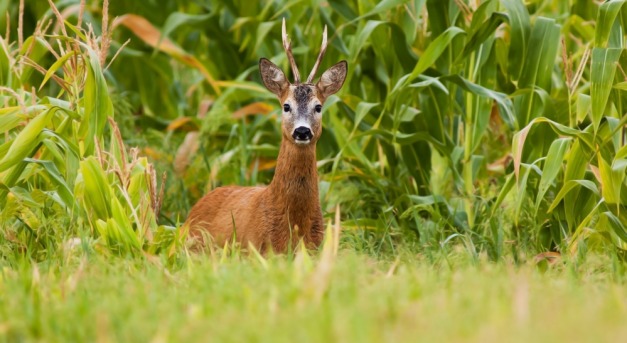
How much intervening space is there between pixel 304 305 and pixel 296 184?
7.74ft

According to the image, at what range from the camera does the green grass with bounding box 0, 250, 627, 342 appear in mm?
2943

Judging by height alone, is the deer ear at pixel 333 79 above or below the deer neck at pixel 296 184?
above

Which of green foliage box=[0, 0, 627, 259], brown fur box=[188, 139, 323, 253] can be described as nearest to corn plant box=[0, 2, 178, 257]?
green foliage box=[0, 0, 627, 259]

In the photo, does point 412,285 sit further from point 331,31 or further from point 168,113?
point 168,113

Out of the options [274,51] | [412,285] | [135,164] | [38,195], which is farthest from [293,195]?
[274,51]

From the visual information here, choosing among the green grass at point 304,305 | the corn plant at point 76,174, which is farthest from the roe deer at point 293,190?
the green grass at point 304,305

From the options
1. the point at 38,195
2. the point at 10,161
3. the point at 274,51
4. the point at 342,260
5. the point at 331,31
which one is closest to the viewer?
the point at 342,260

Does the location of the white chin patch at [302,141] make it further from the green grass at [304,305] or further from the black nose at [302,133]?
the green grass at [304,305]

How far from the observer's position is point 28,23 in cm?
883

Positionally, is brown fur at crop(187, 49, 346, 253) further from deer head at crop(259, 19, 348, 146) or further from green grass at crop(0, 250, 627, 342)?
green grass at crop(0, 250, 627, 342)

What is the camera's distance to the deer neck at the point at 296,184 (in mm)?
5555

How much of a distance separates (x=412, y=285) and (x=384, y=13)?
3.16 meters

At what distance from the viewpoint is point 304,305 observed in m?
3.24

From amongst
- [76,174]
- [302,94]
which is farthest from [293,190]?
[76,174]
